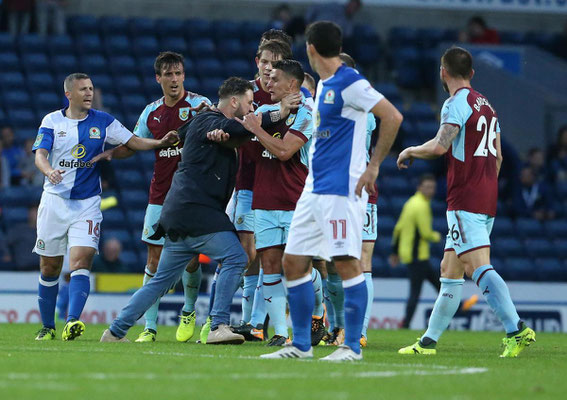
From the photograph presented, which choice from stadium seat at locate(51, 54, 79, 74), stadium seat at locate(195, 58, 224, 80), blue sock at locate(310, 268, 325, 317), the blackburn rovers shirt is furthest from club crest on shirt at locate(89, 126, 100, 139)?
stadium seat at locate(195, 58, 224, 80)

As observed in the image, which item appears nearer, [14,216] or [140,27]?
[14,216]

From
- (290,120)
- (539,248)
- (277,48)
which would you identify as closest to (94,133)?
(277,48)

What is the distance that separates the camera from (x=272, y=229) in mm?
9641

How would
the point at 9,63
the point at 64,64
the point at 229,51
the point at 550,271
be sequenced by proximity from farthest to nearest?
the point at 229,51 < the point at 64,64 < the point at 9,63 < the point at 550,271

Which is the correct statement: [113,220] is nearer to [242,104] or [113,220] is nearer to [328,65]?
[242,104]

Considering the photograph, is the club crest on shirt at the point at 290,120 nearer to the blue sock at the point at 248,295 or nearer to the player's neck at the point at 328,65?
the player's neck at the point at 328,65

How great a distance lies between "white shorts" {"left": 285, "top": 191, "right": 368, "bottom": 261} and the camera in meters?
7.68

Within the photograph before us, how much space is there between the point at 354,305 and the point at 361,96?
1467 millimetres

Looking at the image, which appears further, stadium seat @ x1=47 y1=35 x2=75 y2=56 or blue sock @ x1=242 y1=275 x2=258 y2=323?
stadium seat @ x1=47 y1=35 x2=75 y2=56

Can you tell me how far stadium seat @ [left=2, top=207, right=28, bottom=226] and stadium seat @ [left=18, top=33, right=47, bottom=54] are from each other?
4.19 metres

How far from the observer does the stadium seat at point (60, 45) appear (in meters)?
20.3

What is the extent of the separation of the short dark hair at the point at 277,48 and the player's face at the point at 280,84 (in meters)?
1.00

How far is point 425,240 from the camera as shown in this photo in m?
16.0

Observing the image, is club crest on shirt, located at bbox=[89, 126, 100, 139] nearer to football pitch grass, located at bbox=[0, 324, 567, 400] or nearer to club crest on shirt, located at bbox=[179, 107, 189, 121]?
club crest on shirt, located at bbox=[179, 107, 189, 121]
